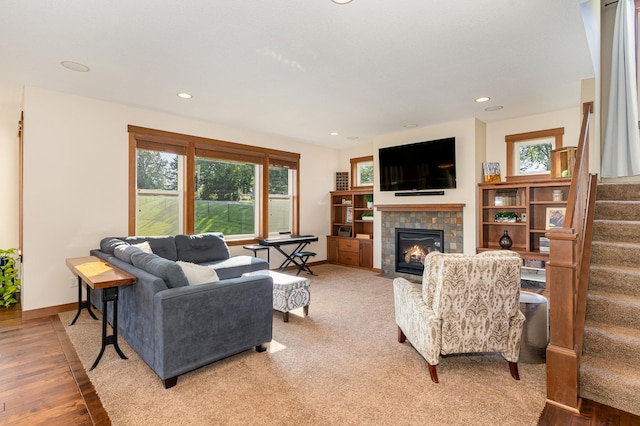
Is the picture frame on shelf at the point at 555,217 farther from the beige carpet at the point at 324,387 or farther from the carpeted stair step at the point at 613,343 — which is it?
the beige carpet at the point at 324,387

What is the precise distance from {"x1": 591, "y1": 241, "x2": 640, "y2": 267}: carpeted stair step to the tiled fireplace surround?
2.29m

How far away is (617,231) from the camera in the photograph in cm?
300

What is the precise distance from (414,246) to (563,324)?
3744 millimetres

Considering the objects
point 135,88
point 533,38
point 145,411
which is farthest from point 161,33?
point 533,38

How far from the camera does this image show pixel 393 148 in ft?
19.3

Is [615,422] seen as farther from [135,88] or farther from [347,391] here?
[135,88]

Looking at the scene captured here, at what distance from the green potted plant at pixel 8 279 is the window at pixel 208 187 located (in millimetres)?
1558

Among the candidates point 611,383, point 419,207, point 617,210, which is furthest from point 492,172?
point 611,383

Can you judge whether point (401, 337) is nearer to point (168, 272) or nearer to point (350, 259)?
point (168, 272)

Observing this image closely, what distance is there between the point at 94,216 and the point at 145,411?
3.07m

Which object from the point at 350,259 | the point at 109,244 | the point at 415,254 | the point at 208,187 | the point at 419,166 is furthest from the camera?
the point at 350,259

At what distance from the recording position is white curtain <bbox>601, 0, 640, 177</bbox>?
2.93 metres

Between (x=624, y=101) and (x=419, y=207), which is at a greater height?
(x=624, y=101)

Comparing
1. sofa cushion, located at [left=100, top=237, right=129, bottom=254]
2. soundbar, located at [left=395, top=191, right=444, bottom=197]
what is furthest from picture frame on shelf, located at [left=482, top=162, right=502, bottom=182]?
sofa cushion, located at [left=100, top=237, right=129, bottom=254]
